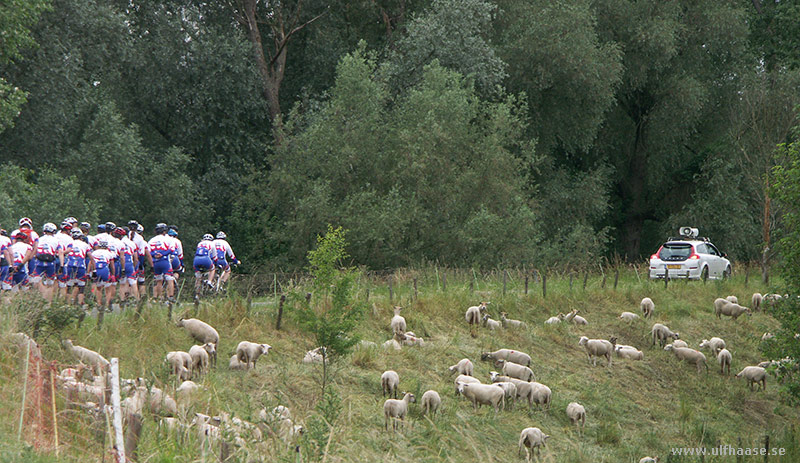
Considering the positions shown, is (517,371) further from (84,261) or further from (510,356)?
(84,261)

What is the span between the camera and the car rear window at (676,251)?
31859 mm

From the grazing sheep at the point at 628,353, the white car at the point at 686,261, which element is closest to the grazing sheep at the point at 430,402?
the grazing sheep at the point at 628,353


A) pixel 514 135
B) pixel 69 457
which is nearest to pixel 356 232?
pixel 514 135

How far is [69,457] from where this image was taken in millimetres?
9805

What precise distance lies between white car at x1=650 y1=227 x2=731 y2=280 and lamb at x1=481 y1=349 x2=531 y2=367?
1359cm

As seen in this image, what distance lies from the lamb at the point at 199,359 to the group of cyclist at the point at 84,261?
11.8ft

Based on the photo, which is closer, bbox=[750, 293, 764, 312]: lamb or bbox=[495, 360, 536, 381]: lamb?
bbox=[495, 360, 536, 381]: lamb

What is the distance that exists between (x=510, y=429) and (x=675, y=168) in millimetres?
30879

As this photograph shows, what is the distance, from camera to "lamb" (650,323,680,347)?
23016 mm

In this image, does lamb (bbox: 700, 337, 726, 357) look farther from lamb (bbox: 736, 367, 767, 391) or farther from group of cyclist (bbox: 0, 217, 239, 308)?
group of cyclist (bbox: 0, 217, 239, 308)

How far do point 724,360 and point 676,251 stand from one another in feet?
34.2

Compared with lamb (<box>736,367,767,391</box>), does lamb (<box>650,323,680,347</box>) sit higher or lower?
higher

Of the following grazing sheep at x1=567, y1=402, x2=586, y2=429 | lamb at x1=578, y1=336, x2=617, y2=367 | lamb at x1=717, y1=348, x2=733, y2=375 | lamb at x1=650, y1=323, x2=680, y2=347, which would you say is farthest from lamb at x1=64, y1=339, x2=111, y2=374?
lamb at x1=717, y1=348, x2=733, y2=375

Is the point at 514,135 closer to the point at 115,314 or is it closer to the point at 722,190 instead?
the point at 722,190
